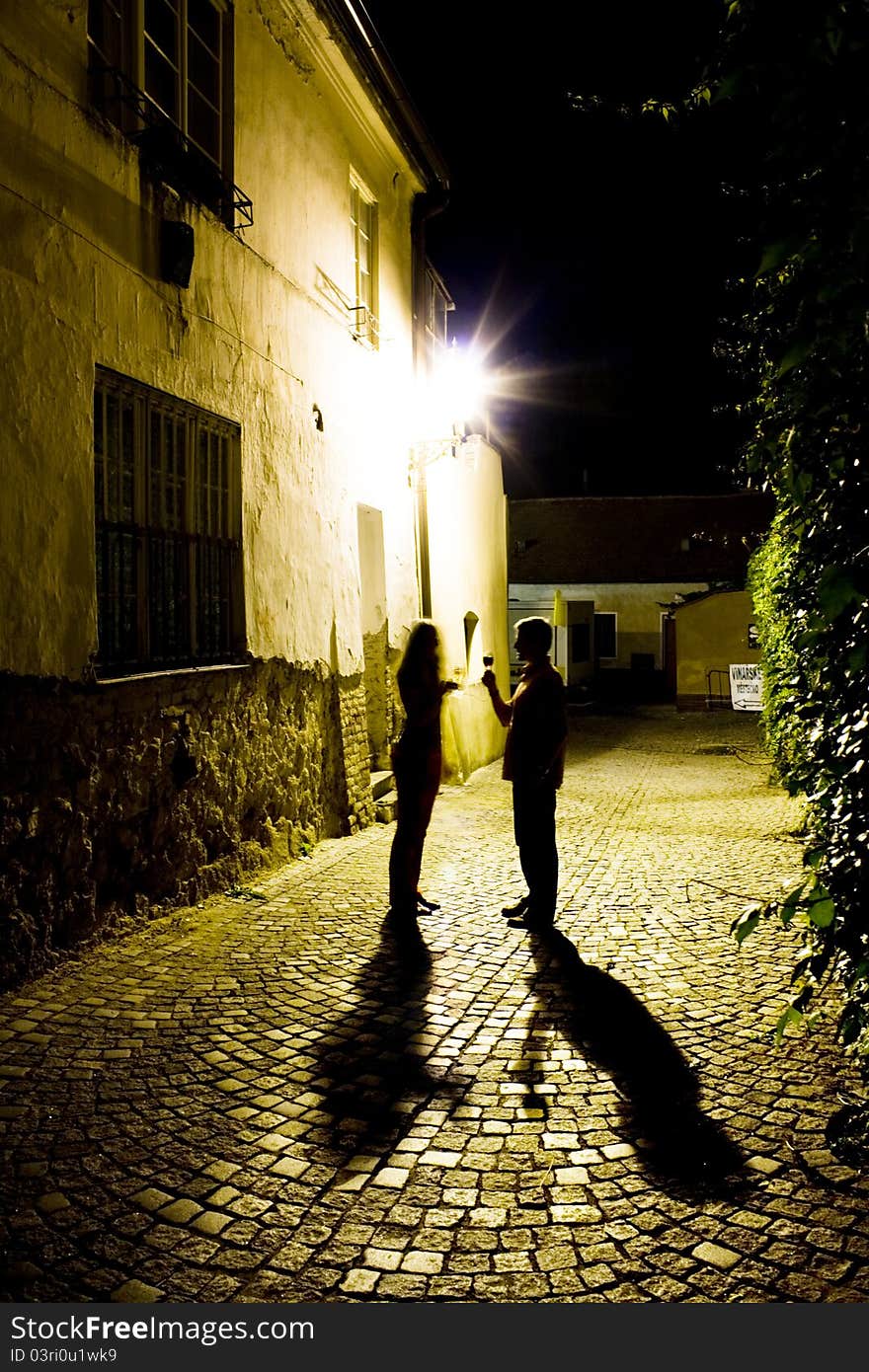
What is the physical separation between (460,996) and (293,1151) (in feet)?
5.33

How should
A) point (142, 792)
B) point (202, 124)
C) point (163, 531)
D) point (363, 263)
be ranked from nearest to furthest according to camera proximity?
1. point (142, 792)
2. point (163, 531)
3. point (202, 124)
4. point (363, 263)

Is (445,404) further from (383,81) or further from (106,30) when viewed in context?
A: (106,30)

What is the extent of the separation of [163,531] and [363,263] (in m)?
6.02

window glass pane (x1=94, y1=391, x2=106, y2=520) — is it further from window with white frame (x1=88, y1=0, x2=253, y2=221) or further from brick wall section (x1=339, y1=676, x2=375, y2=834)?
brick wall section (x1=339, y1=676, x2=375, y2=834)

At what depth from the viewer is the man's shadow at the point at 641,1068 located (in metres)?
3.11

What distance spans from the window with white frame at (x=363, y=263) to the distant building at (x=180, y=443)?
2.7 inches

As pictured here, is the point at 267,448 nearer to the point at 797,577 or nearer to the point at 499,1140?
the point at 797,577

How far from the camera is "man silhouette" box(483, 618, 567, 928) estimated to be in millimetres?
5816

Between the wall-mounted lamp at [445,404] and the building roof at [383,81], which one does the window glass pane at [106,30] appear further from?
the wall-mounted lamp at [445,404]

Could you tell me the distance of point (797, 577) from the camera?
3910 millimetres

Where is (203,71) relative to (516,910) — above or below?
above

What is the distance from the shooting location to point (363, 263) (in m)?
10.6

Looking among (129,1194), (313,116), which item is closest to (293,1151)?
(129,1194)

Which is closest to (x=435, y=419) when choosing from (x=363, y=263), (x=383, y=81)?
(x=363, y=263)
